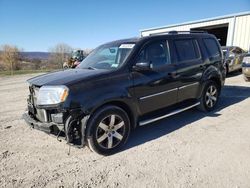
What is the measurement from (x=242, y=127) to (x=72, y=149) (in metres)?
3.60

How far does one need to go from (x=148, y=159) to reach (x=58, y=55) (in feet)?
136

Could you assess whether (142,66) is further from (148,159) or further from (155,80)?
(148,159)

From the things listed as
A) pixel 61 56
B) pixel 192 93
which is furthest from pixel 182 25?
pixel 61 56

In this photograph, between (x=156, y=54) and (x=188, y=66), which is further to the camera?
(x=188, y=66)

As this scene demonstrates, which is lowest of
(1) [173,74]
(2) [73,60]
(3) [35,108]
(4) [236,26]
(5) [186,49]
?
(3) [35,108]

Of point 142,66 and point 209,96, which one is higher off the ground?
point 142,66

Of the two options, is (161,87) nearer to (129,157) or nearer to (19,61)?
(129,157)

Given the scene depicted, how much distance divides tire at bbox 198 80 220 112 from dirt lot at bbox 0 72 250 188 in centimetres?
61

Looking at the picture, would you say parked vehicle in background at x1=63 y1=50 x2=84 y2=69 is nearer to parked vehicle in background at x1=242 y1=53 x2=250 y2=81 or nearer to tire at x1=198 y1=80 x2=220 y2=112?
parked vehicle in background at x1=242 y1=53 x2=250 y2=81

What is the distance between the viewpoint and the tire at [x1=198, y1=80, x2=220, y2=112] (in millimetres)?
5656

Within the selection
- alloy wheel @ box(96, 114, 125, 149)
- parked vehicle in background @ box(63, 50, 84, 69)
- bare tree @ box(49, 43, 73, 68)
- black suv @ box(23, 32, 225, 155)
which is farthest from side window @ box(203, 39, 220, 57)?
bare tree @ box(49, 43, 73, 68)

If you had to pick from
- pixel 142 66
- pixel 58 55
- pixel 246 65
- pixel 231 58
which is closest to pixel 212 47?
pixel 142 66

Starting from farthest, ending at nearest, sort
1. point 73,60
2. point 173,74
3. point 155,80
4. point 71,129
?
point 73,60 → point 173,74 → point 155,80 → point 71,129

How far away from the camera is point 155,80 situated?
4301 millimetres
